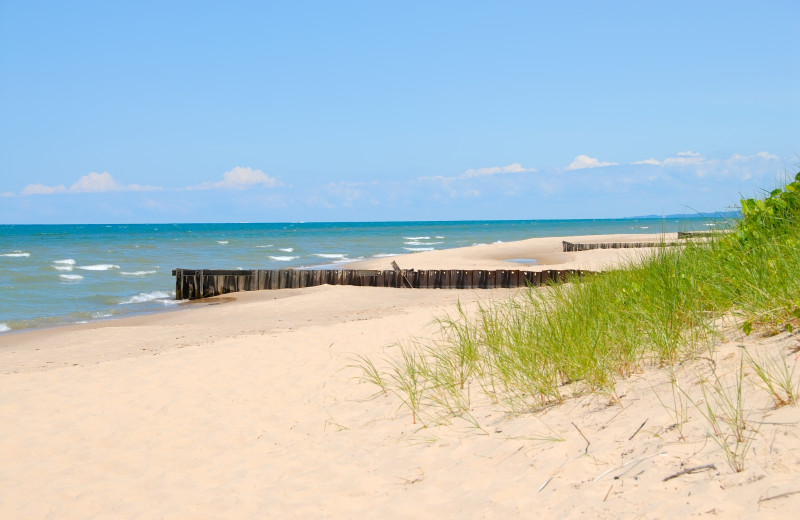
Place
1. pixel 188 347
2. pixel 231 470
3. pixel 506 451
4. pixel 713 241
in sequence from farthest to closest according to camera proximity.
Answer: pixel 188 347, pixel 713 241, pixel 231 470, pixel 506 451

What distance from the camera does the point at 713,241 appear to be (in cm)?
649

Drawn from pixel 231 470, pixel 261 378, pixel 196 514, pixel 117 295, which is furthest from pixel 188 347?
pixel 117 295

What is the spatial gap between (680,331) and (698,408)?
1.36m

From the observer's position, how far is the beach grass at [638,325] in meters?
4.45

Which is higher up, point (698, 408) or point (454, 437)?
point (698, 408)

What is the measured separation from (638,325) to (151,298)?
16927 mm

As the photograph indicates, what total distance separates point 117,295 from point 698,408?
1901cm

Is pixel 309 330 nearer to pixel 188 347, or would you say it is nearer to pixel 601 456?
pixel 188 347

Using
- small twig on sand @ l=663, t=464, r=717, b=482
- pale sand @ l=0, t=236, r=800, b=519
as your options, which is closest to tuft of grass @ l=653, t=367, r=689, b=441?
pale sand @ l=0, t=236, r=800, b=519

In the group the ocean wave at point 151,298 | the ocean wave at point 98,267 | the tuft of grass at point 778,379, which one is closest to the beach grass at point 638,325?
the tuft of grass at point 778,379

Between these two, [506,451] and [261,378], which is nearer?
[506,451]

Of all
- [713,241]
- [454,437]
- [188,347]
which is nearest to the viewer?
[454,437]

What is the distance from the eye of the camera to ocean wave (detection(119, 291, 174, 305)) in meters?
18.5

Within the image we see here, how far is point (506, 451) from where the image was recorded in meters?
3.83
